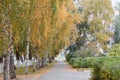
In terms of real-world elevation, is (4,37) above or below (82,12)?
below

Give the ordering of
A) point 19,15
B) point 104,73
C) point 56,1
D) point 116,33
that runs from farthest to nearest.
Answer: point 116,33 < point 56,1 < point 104,73 < point 19,15

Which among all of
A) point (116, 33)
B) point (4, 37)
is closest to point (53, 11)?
point (4, 37)

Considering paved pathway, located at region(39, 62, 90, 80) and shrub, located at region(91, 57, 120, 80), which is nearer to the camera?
shrub, located at region(91, 57, 120, 80)

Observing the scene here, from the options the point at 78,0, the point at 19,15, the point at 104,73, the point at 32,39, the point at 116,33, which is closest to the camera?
the point at 19,15

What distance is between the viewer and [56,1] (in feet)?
80.1

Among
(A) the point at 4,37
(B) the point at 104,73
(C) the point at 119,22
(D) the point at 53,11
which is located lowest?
(B) the point at 104,73

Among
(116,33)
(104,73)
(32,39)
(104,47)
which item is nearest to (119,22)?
(116,33)

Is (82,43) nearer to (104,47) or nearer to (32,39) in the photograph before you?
(104,47)

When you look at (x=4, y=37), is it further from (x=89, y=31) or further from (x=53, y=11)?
(x=89, y=31)

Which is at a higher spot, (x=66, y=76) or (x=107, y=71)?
(x=107, y=71)

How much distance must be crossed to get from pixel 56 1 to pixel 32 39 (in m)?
14.3

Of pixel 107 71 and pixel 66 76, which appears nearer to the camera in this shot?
pixel 107 71

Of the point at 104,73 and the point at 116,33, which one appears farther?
the point at 116,33

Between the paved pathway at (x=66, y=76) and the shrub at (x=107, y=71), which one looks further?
the paved pathway at (x=66, y=76)
